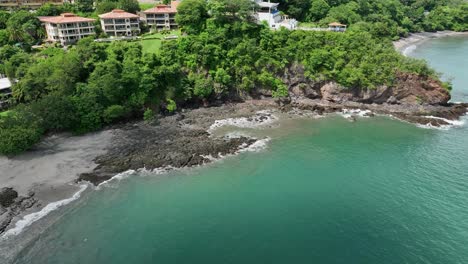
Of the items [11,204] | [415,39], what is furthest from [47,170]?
[415,39]

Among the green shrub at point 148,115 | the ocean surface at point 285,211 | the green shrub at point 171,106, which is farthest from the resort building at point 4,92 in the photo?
the ocean surface at point 285,211

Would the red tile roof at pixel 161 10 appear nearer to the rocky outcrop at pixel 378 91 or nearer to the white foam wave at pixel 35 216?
the rocky outcrop at pixel 378 91

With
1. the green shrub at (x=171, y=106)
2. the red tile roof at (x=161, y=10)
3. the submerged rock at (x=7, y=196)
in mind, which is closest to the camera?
the submerged rock at (x=7, y=196)

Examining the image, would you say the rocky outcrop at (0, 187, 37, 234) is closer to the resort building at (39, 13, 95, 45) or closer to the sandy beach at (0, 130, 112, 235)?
the sandy beach at (0, 130, 112, 235)

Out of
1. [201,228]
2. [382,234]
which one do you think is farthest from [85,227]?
[382,234]

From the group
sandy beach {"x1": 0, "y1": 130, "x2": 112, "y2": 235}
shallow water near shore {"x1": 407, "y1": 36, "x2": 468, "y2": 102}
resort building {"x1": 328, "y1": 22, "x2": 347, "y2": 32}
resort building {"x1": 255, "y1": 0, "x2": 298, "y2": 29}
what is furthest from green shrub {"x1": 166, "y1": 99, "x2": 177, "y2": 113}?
shallow water near shore {"x1": 407, "y1": 36, "x2": 468, "y2": 102}

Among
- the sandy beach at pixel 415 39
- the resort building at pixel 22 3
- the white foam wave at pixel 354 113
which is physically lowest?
the white foam wave at pixel 354 113
